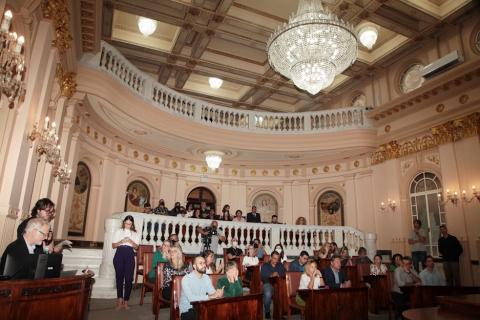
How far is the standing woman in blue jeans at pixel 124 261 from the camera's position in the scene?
5805 millimetres

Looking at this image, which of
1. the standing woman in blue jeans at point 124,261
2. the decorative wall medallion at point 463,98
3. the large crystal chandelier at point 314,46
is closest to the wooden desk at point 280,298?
the standing woman in blue jeans at point 124,261

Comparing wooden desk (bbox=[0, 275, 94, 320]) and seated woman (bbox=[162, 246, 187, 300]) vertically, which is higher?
seated woman (bbox=[162, 246, 187, 300])

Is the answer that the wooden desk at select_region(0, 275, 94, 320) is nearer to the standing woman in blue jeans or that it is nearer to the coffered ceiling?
the standing woman in blue jeans

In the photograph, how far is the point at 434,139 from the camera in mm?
11148

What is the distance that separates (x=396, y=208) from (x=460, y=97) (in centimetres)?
406

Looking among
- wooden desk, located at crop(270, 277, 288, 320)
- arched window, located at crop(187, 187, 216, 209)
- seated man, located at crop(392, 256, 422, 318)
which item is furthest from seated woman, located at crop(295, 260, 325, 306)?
arched window, located at crop(187, 187, 216, 209)

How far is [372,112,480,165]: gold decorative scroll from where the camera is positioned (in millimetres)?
10055

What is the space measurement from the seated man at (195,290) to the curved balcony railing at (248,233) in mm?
5188

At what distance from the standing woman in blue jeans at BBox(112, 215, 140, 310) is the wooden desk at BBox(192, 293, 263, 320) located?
9.15 ft

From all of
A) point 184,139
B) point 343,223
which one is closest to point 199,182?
point 184,139

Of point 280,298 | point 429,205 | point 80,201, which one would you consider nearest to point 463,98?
point 429,205

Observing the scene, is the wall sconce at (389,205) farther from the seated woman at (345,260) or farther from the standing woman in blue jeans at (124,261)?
the standing woman in blue jeans at (124,261)

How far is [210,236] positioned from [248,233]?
5.52 feet

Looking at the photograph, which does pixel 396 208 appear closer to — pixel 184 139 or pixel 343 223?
pixel 343 223
